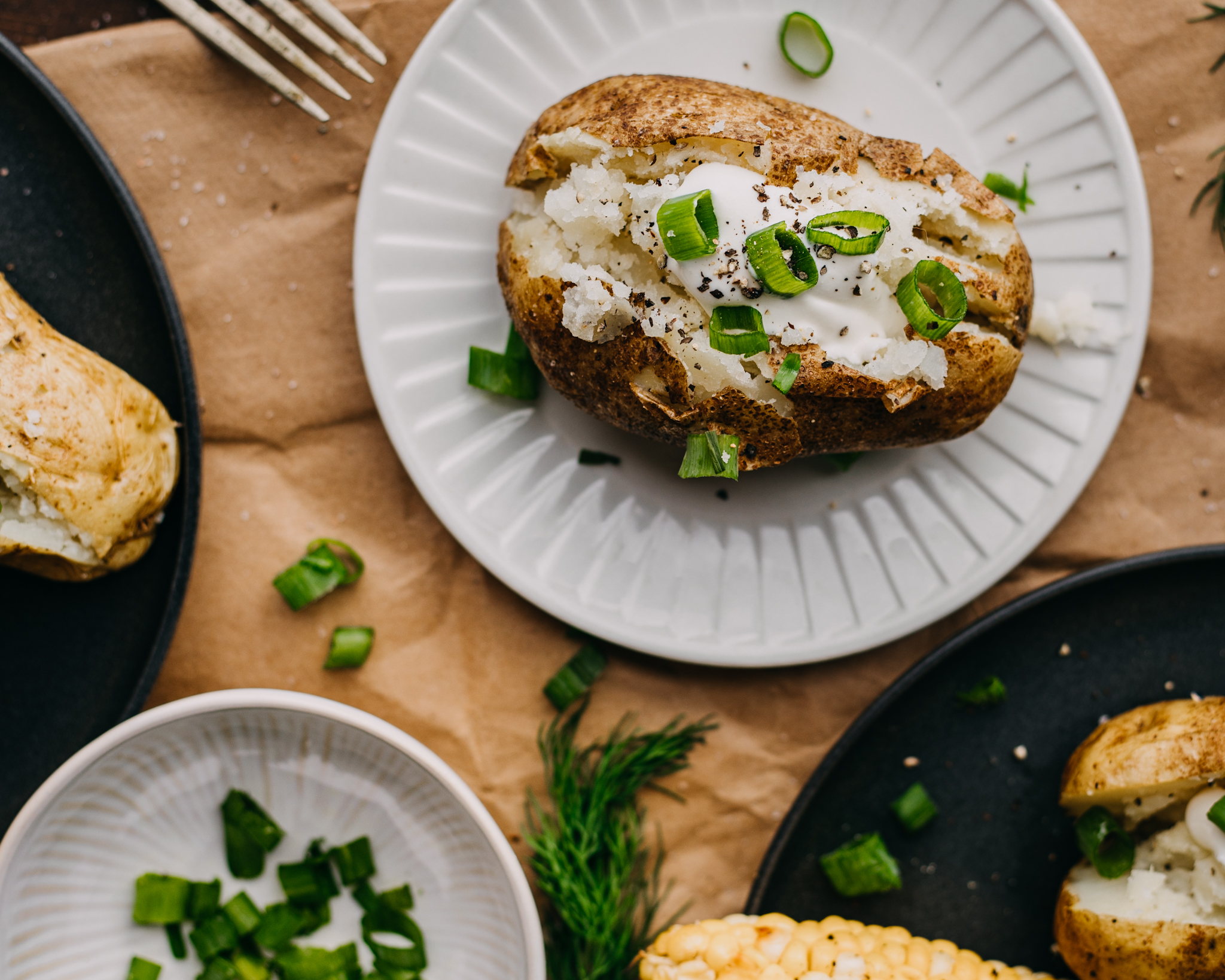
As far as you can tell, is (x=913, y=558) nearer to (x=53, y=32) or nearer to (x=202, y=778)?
(x=202, y=778)

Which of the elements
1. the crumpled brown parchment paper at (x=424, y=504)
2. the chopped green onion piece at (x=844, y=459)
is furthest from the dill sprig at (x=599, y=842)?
the chopped green onion piece at (x=844, y=459)

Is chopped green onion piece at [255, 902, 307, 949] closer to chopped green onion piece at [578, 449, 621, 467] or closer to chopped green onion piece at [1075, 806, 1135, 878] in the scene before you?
chopped green onion piece at [578, 449, 621, 467]

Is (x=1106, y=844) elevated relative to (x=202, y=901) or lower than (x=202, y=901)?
elevated

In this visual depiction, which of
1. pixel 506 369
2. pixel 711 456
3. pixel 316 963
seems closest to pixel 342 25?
pixel 506 369

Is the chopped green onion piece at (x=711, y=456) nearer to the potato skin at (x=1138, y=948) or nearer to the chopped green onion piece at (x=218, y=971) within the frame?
the potato skin at (x=1138, y=948)

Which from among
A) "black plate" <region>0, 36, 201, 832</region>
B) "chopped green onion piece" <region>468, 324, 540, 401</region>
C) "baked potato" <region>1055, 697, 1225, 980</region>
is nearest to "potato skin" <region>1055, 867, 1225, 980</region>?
"baked potato" <region>1055, 697, 1225, 980</region>

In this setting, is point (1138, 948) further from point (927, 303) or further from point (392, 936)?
point (392, 936)

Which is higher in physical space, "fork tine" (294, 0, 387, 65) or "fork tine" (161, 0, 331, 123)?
"fork tine" (294, 0, 387, 65)
